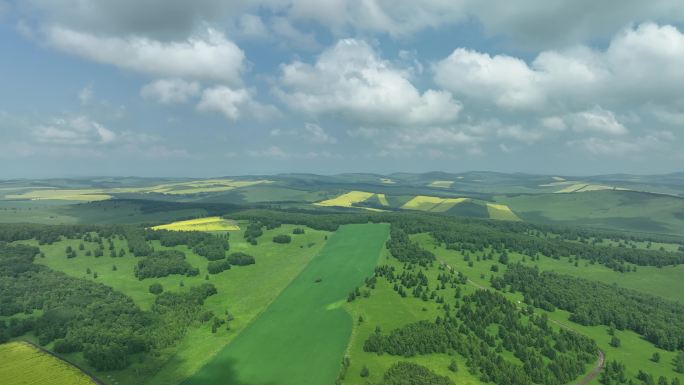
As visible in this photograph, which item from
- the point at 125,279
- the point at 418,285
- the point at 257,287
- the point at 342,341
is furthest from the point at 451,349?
the point at 125,279

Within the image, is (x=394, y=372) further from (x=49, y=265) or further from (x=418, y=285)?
(x=49, y=265)

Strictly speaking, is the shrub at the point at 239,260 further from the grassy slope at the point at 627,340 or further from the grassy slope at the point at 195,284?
the grassy slope at the point at 627,340

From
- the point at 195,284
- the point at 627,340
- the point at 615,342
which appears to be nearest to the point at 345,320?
the point at 615,342

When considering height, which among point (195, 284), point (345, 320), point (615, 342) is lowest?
point (615, 342)

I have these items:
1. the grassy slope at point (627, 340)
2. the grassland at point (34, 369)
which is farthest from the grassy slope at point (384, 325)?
the grassland at point (34, 369)

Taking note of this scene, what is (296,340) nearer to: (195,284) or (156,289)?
(195,284)

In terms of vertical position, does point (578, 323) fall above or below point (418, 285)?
below

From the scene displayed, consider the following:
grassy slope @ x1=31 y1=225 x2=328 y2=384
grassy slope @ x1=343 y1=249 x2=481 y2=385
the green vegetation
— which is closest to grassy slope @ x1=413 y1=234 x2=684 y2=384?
the green vegetation
